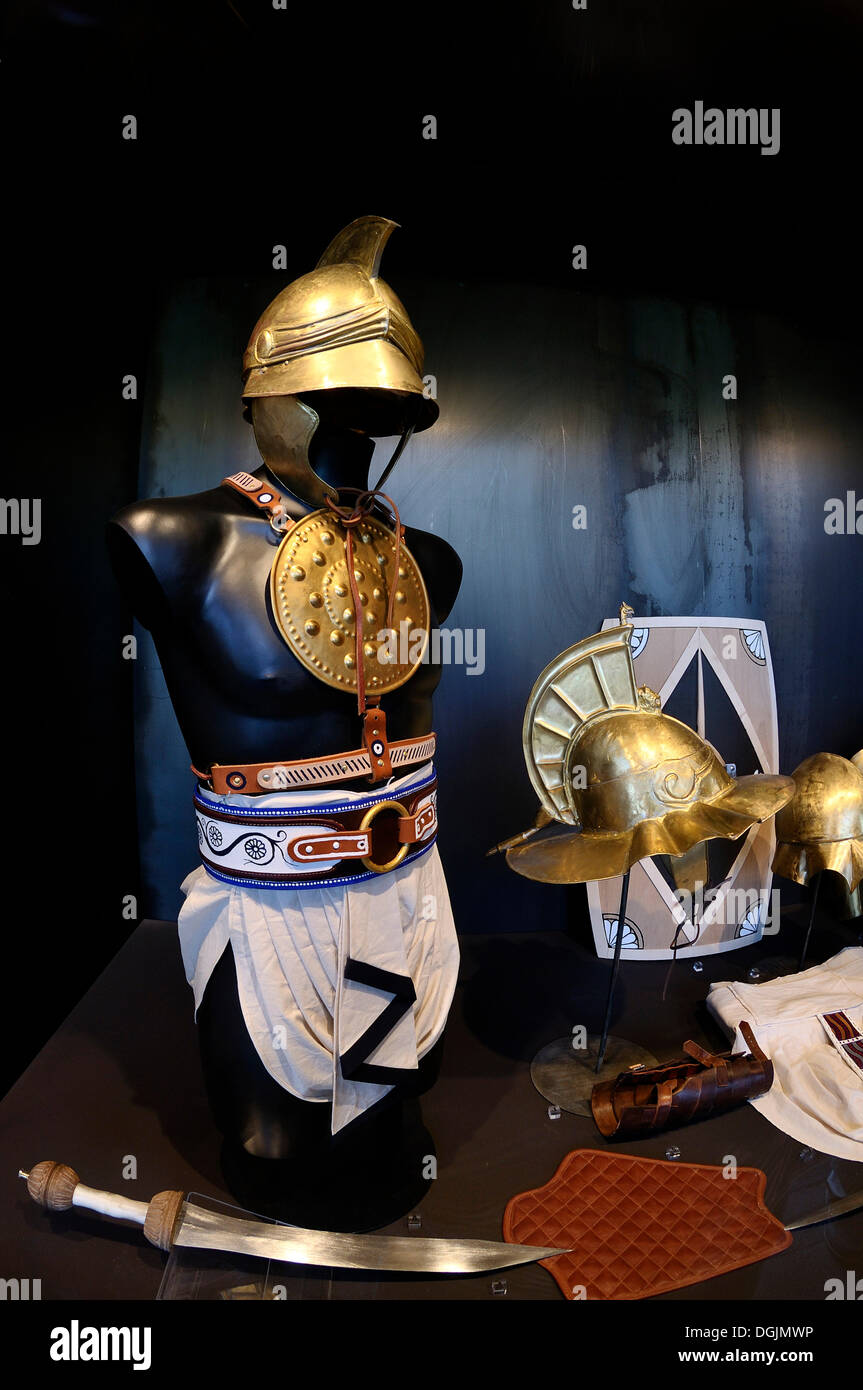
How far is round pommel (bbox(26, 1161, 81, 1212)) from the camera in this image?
126 cm

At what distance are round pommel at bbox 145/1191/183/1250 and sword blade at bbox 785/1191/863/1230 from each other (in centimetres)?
108

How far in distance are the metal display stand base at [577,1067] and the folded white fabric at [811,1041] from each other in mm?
258

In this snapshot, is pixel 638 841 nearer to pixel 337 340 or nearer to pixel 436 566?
pixel 436 566

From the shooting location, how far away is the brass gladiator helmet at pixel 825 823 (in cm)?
201

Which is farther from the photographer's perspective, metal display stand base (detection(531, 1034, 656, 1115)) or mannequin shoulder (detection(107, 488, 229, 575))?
metal display stand base (detection(531, 1034, 656, 1115))

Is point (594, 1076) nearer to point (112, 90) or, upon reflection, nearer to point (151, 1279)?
point (151, 1279)

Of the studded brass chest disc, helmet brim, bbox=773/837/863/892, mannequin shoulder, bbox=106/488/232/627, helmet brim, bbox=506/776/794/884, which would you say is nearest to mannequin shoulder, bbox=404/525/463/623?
the studded brass chest disc

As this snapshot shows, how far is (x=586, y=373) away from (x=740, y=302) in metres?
0.62

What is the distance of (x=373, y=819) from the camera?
4.19ft

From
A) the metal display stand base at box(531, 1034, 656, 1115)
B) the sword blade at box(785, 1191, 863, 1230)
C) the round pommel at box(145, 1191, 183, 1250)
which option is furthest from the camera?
the metal display stand base at box(531, 1034, 656, 1115)

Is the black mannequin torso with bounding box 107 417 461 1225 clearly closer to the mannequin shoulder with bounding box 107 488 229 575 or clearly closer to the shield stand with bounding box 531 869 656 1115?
the mannequin shoulder with bounding box 107 488 229 575

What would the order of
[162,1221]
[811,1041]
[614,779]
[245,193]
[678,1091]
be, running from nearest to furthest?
1. [162,1221]
2. [678,1091]
3. [614,779]
4. [811,1041]
5. [245,193]

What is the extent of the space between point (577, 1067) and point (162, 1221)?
39.0 inches

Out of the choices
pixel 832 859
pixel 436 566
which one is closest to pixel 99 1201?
pixel 436 566
